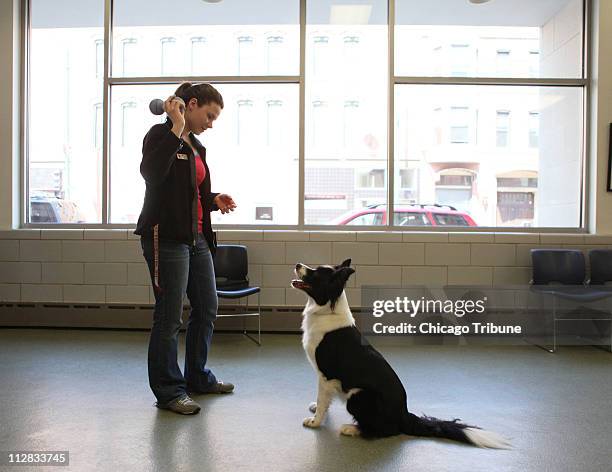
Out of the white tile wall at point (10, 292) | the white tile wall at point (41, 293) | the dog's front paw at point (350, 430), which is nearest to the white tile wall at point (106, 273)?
the white tile wall at point (41, 293)

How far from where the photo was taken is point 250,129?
17.1 ft

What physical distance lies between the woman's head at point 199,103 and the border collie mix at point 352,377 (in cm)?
93

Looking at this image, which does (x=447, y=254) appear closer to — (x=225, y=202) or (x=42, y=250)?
(x=225, y=202)

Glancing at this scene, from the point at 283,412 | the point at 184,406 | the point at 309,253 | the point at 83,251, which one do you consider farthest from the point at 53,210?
the point at 283,412

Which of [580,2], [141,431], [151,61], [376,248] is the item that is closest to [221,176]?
[151,61]

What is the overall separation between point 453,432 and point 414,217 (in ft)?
10.2

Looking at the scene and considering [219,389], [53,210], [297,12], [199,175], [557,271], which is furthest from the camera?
[53,210]

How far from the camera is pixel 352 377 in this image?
2264 mm

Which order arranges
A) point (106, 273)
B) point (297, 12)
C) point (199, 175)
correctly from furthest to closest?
point (297, 12), point (106, 273), point (199, 175)

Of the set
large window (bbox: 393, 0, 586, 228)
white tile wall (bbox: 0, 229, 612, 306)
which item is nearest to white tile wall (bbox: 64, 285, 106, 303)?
white tile wall (bbox: 0, 229, 612, 306)

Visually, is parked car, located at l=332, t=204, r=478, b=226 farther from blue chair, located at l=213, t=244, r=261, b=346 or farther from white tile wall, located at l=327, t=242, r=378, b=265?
blue chair, located at l=213, t=244, r=261, b=346

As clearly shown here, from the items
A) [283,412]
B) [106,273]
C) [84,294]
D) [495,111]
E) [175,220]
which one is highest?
[495,111]

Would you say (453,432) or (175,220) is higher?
(175,220)

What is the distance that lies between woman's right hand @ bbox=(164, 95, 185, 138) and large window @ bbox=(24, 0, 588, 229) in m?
2.74
